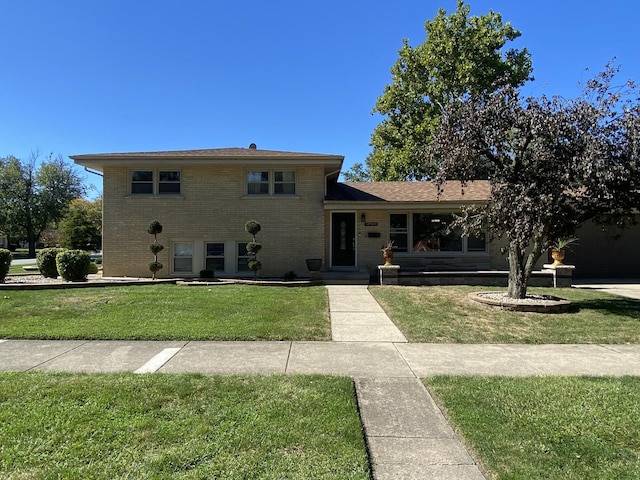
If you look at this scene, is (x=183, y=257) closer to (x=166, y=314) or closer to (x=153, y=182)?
(x=153, y=182)

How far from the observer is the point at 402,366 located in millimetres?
5500

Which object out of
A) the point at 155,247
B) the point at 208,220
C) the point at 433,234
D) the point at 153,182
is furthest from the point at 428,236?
the point at 153,182

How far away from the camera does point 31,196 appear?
4197cm

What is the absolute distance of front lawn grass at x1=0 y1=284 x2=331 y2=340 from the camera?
23.0 feet

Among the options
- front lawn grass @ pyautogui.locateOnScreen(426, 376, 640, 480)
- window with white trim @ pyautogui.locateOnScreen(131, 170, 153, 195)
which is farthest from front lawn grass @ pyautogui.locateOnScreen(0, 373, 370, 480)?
window with white trim @ pyautogui.locateOnScreen(131, 170, 153, 195)

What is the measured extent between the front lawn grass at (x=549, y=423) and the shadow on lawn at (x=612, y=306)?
5.23 m

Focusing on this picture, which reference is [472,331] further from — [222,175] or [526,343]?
[222,175]

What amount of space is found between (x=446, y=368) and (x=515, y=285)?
587cm

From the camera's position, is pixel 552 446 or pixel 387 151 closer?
pixel 552 446

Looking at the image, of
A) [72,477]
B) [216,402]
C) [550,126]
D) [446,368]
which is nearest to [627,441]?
[446,368]

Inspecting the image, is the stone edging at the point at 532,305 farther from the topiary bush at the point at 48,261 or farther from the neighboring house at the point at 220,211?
the topiary bush at the point at 48,261

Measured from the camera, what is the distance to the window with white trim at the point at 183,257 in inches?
610

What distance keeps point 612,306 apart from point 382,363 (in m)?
7.61

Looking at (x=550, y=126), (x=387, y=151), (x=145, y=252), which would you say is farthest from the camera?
(x=387, y=151)
